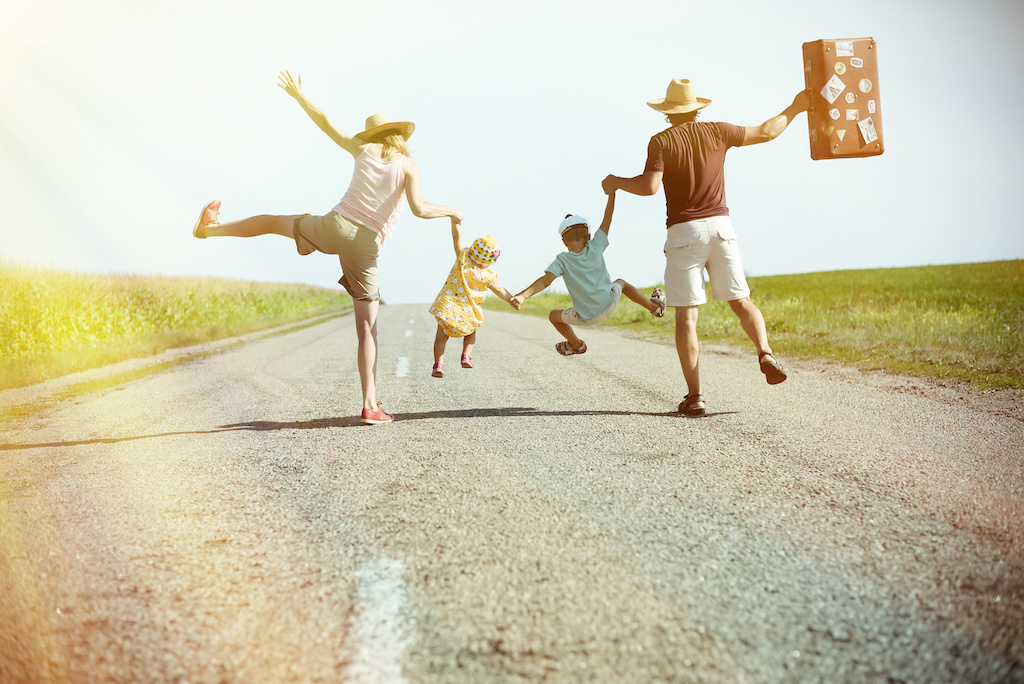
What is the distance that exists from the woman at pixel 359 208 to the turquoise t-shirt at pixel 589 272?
1.29m

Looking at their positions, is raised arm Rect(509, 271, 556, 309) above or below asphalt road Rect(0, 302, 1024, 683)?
above

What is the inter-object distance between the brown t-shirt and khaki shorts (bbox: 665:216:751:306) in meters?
0.09

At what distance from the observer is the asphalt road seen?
198cm

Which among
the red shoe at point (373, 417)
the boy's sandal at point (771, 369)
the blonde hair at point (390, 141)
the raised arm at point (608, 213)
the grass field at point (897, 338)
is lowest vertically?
the grass field at point (897, 338)

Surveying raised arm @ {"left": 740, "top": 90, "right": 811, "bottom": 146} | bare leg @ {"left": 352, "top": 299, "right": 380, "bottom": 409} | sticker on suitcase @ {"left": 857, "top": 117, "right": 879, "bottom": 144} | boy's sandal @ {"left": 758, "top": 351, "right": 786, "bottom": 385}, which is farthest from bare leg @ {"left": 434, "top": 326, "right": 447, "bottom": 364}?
sticker on suitcase @ {"left": 857, "top": 117, "right": 879, "bottom": 144}

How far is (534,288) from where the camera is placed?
5.86 m

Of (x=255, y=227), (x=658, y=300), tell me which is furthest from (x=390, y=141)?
(x=658, y=300)

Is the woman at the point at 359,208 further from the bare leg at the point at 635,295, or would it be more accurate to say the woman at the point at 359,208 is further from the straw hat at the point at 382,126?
the bare leg at the point at 635,295

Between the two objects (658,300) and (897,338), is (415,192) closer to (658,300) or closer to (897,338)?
(658,300)

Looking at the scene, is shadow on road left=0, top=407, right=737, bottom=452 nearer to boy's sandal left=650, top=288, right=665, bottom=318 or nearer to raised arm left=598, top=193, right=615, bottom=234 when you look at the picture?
boy's sandal left=650, top=288, right=665, bottom=318

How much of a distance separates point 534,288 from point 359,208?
1.58m

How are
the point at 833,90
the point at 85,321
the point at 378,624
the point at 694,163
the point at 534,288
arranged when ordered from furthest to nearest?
the point at 85,321, the point at 534,288, the point at 833,90, the point at 694,163, the point at 378,624

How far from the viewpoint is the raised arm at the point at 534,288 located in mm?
5762

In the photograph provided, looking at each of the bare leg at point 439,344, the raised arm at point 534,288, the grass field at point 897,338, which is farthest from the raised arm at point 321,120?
the grass field at point 897,338
